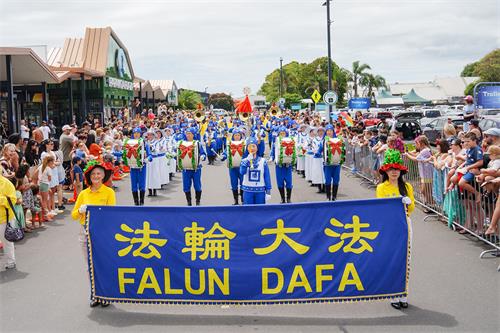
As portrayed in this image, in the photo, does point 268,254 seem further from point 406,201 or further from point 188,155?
point 188,155

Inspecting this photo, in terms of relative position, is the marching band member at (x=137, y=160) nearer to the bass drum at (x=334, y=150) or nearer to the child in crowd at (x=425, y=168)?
the bass drum at (x=334, y=150)

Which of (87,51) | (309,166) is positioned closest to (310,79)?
(87,51)

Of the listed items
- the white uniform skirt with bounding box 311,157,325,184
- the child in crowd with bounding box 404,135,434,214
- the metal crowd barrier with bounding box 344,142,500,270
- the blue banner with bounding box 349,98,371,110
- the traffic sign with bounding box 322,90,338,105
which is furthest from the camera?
the blue banner with bounding box 349,98,371,110

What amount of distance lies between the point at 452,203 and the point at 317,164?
5.79m

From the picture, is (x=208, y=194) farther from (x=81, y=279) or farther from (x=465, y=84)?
(x=465, y=84)

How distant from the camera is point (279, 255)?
627 centimetres

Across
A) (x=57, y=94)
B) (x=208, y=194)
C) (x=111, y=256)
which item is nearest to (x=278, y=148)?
(x=208, y=194)


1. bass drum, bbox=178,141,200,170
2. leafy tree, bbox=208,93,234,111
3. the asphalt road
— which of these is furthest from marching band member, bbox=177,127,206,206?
leafy tree, bbox=208,93,234,111

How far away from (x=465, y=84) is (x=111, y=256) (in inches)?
4317

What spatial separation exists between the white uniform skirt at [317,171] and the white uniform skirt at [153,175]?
14.6ft

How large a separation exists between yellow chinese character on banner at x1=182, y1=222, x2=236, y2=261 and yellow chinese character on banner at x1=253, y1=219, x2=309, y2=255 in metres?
0.37

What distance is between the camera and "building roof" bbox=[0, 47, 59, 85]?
20.5m

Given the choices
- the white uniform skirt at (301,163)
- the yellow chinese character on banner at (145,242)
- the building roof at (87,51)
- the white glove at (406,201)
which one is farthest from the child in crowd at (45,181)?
the building roof at (87,51)

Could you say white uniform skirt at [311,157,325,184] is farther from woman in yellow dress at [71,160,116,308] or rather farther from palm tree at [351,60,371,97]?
palm tree at [351,60,371,97]
